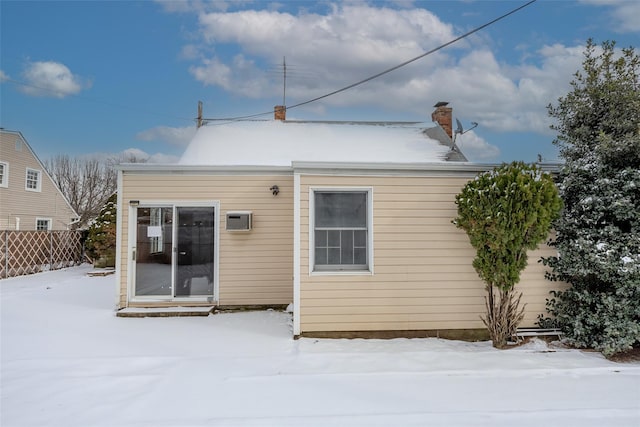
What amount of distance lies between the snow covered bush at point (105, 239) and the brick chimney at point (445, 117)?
43.9 feet

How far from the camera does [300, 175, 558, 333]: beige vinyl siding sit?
17.8ft

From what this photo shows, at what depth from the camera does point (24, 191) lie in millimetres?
16469

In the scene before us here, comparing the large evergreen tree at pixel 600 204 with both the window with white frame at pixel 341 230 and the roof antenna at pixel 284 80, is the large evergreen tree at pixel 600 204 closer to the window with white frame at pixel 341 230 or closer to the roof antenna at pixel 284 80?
the window with white frame at pixel 341 230

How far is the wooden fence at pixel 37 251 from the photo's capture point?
11867 mm

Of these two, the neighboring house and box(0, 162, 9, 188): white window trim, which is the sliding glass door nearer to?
the neighboring house

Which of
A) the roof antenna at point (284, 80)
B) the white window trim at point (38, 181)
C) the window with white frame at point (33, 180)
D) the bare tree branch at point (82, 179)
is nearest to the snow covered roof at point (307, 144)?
the roof antenna at point (284, 80)

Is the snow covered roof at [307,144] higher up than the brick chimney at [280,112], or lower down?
lower down

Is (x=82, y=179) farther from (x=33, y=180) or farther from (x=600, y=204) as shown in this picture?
(x=600, y=204)

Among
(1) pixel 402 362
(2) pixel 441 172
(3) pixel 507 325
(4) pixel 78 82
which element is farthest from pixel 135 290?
(4) pixel 78 82

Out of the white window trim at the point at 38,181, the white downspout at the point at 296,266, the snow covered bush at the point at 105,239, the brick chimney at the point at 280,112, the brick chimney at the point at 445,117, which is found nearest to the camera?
the white downspout at the point at 296,266

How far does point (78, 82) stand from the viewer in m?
16.2

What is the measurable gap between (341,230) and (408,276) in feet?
3.99

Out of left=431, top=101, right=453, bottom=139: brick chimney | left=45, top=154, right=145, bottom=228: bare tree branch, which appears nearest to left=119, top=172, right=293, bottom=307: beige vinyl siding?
left=431, top=101, right=453, bottom=139: brick chimney

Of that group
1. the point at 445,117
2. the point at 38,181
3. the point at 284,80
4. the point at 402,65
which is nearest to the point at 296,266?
the point at 402,65
